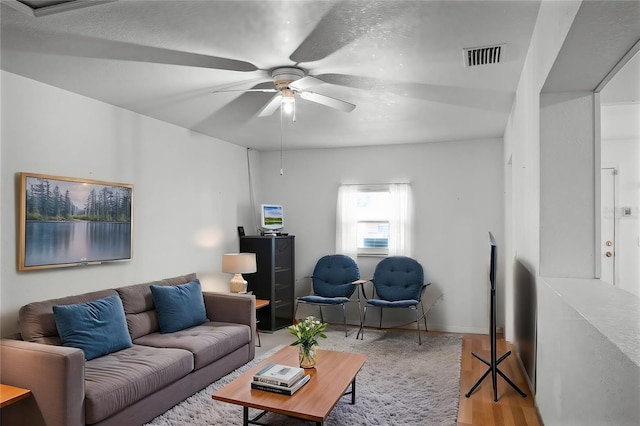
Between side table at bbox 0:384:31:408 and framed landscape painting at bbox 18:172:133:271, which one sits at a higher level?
framed landscape painting at bbox 18:172:133:271

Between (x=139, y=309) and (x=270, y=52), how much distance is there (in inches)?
99.9

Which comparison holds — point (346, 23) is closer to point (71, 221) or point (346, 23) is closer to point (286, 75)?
point (286, 75)

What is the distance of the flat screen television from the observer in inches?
226

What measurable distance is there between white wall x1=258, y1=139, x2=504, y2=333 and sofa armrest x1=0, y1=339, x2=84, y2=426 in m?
3.92

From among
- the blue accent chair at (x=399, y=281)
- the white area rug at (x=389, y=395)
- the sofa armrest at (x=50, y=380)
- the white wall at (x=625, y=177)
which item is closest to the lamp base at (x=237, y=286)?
the white area rug at (x=389, y=395)

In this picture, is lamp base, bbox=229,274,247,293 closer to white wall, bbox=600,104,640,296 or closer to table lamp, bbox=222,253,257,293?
table lamp, bbox=222,253,257,293

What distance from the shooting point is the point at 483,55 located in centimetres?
273

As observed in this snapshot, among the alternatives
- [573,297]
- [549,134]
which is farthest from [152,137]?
[573,297]

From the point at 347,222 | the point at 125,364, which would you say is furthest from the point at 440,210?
the point at 125,364

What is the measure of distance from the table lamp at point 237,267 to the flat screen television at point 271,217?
77cm

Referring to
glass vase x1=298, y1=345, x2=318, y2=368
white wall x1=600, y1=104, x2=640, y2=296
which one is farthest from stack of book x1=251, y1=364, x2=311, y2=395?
white wall x1=600, y1=104, x2=640, y2=296

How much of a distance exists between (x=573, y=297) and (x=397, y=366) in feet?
8.41

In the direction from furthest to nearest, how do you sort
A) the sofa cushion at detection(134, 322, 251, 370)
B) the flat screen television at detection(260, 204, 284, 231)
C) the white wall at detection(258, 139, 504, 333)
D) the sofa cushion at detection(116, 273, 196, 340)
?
the flat screen television at detection(260, 204, 284, 231)
the white wall at detection(258, 139, 504, 333)
the sofa cushion at detection(116, 273, 196, 340)
the sofa cushion at detection(134, 322, 251, 370)

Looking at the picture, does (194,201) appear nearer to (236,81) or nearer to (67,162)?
(67,162)
